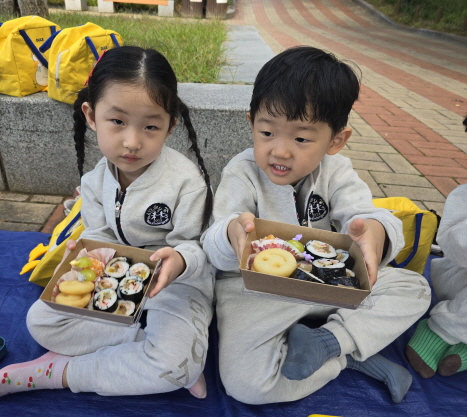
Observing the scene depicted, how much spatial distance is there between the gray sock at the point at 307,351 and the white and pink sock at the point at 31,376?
2.87 ft

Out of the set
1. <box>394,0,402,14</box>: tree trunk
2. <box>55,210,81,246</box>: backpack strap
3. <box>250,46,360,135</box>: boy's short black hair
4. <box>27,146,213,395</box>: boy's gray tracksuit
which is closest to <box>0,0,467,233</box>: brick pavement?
<box>55,210,81,246</box>: backpack strap

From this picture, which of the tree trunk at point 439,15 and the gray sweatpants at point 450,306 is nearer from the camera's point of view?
the gray sweatpants at point 450,306

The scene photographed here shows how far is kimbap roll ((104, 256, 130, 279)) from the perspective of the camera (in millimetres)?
1377

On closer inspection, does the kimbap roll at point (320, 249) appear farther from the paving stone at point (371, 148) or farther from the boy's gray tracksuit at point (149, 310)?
the paving stone at point (371, 148)

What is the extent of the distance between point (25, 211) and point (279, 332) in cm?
206

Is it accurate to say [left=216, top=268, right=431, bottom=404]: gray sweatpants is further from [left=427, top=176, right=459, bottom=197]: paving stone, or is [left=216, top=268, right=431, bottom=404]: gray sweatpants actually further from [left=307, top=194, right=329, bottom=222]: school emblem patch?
[left=427, top=176, right=459, bottom=197]: paving stone

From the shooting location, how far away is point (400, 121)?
4.93 m

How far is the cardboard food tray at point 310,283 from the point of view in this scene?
1.13 m

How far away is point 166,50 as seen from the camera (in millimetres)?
3883

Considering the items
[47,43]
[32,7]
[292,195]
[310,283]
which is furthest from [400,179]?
[32,7]

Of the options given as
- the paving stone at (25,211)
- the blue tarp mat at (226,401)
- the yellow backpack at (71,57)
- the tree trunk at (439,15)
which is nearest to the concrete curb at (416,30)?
the tree trunk at (439,15)

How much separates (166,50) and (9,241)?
2477 millimetres

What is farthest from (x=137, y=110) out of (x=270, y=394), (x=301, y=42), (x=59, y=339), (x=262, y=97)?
(x=301, y=42)

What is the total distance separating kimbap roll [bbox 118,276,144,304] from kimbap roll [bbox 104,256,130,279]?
4cm
